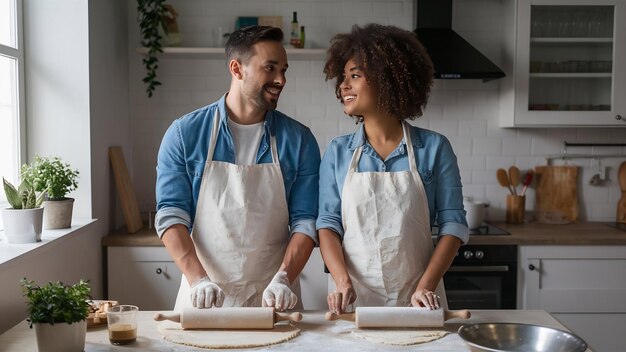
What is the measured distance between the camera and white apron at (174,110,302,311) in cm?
242

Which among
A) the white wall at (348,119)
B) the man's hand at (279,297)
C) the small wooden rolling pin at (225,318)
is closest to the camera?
the small wooden rolling pin at (225,318)

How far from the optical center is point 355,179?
2.37 m

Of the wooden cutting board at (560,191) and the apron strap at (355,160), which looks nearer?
the apron strap at (355,160)

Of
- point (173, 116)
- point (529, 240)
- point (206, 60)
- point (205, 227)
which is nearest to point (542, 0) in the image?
point (529, 240)

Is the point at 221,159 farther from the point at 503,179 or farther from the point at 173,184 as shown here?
the point at 503,179

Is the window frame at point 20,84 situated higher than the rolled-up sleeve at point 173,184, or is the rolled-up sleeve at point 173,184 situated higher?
the window frame at point 20,84

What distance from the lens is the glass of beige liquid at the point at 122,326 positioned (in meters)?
1.90

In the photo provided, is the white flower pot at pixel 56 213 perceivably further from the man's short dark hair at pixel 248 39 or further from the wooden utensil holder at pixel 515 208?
the wooden utensil holder at pixel 515 208

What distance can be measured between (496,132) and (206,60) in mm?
1878

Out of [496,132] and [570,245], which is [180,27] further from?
[570,245]

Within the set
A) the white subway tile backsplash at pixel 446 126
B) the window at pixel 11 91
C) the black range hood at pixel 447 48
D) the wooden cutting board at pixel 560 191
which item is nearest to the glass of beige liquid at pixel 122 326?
the window at pixel 11 91

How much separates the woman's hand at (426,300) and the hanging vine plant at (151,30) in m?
2.45

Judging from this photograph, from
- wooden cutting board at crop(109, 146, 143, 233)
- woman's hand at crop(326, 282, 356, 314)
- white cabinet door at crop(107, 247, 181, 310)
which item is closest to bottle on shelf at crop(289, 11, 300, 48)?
wooden cutting board at crop(109, 146, 143, 233)

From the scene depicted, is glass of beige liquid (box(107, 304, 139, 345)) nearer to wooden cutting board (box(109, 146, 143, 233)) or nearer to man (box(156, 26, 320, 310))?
man (box(156, 26, 320, 310))
